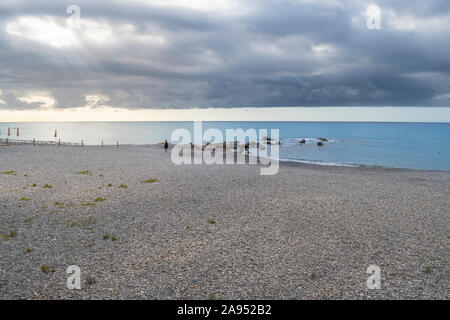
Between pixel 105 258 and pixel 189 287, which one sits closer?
pixel 189 287

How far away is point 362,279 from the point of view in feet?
34.7

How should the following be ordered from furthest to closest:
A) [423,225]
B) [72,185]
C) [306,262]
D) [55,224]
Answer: [72,185] → [423,225] → [55,224] → [306,262]

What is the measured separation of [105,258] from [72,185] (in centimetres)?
1358

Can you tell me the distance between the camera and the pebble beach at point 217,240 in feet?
32.8

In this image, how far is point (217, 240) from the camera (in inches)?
540

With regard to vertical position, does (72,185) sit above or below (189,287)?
above

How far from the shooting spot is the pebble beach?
1001 centimetres

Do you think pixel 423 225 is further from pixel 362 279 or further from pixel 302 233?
pixel 362 279

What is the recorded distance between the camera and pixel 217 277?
1056cm
